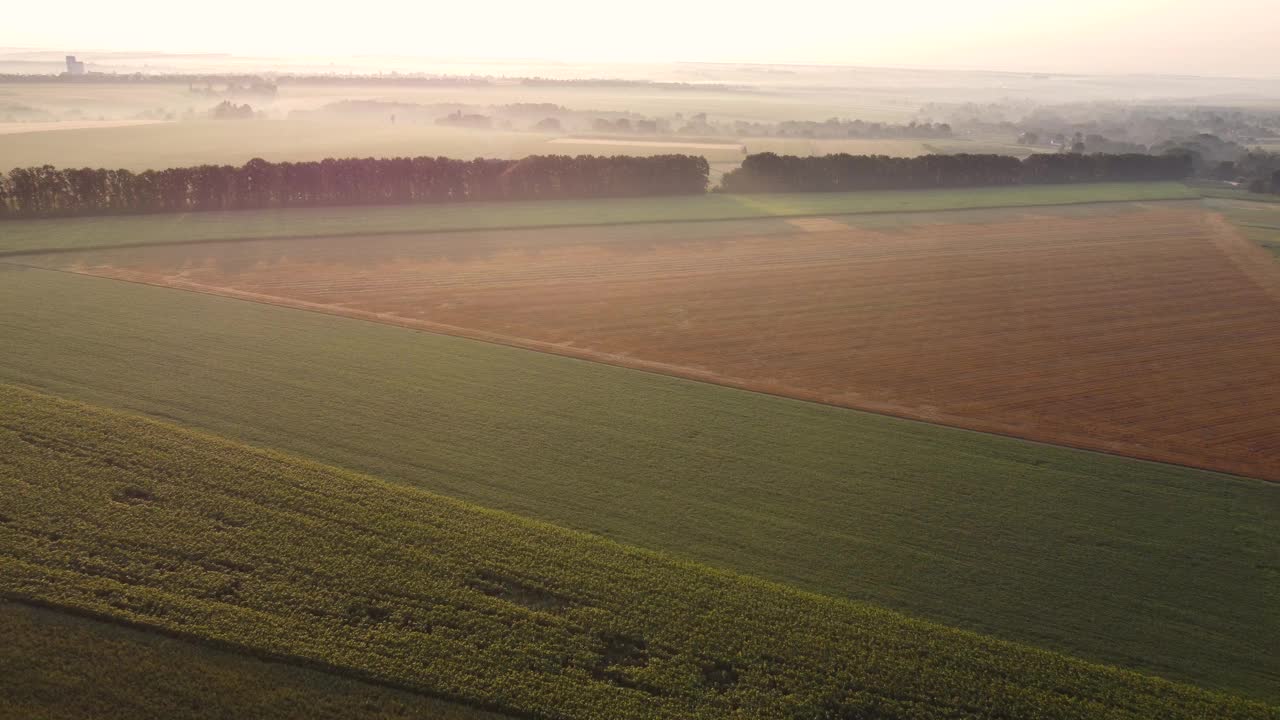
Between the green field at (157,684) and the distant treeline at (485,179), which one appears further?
the distant treeline at (485,179)

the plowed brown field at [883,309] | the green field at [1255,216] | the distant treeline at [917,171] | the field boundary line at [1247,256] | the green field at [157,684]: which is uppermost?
the distant treeline at [917,171]

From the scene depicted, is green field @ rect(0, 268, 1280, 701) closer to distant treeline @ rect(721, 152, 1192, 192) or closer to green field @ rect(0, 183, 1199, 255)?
green field @ rect(0, 183, 1199, 255)

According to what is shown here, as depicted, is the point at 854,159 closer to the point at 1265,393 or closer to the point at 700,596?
the point at 1265,393

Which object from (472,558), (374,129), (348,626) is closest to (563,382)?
(472,558)

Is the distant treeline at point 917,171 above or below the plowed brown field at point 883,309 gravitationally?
above

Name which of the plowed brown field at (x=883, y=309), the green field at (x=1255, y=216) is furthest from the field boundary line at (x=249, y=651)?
the green field at (x=1255, y=216)

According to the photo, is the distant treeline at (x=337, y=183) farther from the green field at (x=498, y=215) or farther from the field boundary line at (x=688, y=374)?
the field boundary line at (x=688, y=374)

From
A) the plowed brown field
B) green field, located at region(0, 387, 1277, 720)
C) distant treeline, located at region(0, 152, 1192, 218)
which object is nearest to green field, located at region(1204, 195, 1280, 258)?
the plowed brown field

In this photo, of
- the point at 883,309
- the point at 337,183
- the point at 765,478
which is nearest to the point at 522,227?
the point at 337,183
